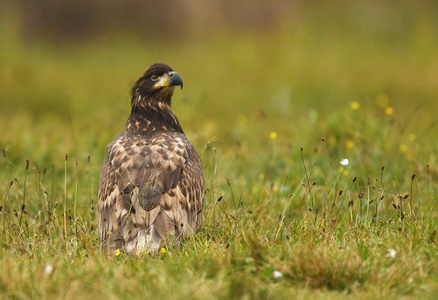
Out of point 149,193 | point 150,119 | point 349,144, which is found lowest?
point 349,144

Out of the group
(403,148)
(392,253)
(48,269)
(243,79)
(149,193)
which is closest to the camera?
(48,269)

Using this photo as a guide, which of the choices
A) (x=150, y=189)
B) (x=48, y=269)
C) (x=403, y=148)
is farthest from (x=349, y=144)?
(x=48, y=269)

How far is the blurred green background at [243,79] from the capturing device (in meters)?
7.62

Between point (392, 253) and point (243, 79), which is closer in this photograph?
point (392, 253)

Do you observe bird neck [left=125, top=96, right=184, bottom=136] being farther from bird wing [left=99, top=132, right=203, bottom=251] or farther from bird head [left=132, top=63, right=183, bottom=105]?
bird wing [left=99, top=132, right=203, bottom=251]

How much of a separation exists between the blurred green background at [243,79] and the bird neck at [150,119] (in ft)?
2.61

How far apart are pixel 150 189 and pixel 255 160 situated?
301 cm

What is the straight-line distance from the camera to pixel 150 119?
18.6 ft

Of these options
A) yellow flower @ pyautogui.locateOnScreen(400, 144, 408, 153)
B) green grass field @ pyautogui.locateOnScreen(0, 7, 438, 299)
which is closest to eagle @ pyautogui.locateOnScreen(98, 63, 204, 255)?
green grass field @ pyautogui.locateOnScreen(0, 7, 438, 299)

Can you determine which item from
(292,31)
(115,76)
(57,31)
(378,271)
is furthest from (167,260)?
(57,31)

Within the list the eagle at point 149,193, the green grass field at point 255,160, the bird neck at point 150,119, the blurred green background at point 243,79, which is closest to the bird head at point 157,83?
→ the bird neck at point 150,119

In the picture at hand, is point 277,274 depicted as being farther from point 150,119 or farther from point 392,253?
point 150,119

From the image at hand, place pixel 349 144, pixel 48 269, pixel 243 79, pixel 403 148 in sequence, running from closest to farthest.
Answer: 1. pixel 48 269
2. pixel 403 148
3. pixel 349 144
4. pixel 243 79

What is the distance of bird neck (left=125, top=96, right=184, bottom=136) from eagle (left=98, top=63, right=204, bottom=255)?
2.8 inches
